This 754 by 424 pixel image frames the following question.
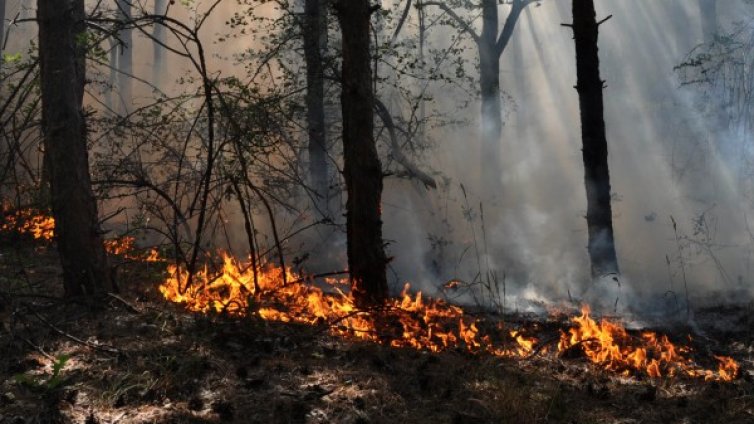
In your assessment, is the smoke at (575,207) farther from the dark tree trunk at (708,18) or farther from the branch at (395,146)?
the dark tree trunk at (708,18)

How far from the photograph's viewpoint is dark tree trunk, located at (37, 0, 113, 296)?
6.30 meters

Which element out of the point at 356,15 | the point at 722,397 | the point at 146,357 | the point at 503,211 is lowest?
the point at 722,397

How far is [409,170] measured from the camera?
13430 mm

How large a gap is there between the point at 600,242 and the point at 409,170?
456cm

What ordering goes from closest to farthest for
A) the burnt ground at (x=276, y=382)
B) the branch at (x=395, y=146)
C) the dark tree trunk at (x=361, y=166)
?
the burnt ground at (x=276, y=382)
the dark tree trunk at (x=361, y=166)
the branch at (x=395, y=146)

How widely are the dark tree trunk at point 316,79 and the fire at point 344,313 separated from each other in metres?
5.24

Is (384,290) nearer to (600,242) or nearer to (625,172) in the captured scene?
(600,242)

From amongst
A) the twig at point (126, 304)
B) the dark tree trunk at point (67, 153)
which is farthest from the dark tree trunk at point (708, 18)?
the twig at point (126, 304)

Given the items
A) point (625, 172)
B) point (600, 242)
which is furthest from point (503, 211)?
point (600, 242)

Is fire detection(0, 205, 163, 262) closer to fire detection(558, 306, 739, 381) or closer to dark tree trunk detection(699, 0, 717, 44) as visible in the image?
fire detection(558, 306, 739, 381)

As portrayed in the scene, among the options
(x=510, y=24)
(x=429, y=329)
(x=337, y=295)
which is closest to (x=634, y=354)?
(x=429, y=329)

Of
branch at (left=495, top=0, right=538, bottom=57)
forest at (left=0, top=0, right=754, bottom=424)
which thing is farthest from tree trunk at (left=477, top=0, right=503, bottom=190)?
forest at (left=0, top=0, right=754, bottom=424)

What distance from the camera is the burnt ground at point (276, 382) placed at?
4.26 meters

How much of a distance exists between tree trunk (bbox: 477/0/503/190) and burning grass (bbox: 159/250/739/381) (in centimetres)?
1205
